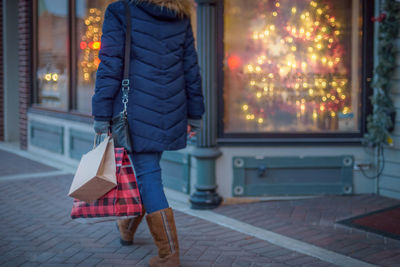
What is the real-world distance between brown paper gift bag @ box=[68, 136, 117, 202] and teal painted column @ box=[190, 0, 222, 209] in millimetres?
2072

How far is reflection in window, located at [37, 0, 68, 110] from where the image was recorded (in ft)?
27.3

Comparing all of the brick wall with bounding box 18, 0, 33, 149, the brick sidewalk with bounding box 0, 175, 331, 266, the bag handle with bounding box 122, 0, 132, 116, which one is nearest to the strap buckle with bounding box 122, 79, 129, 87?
the bag handle with bounding box 122, 0, 132, 116

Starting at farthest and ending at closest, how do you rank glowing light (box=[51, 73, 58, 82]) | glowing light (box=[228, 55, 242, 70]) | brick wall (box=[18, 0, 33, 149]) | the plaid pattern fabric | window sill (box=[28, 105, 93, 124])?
brick wall (box=[18, 0, 33, 149]), glowing light (box=[51, 73, 58, 82]), window sill (box=[28, 105, 93, 124]), glowing light (box=[228, 55, 242, 70]), the plaid pattern fabric

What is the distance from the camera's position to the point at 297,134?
5.55m

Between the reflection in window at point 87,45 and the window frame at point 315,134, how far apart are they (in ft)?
9.25

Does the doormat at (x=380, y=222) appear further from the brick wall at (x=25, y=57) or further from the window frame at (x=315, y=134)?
the brick wall at (x=25, y=57)

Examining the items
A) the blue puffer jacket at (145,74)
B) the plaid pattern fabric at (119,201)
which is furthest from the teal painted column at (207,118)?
the plaid pattern fabric at (119,201)

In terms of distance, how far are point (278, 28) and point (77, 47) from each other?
342 cm

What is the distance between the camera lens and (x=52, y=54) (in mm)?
8609

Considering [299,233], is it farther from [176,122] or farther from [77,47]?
[77,47]

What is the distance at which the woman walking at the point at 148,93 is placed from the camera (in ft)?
10.8

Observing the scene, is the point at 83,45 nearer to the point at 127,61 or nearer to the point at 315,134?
the point at 315,134

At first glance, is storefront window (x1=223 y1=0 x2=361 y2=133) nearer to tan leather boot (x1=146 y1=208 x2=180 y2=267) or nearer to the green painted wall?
the green painted wall

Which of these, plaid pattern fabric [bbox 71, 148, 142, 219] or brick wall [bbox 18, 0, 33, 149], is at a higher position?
brick wall [bbox 18, 0, 33, 149]
